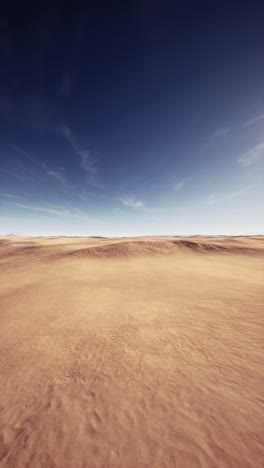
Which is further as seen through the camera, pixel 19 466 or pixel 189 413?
pixel 189 413

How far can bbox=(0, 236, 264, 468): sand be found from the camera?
8.41ft

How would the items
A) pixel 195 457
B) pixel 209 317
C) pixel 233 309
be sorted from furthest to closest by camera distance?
pixel 233 309, pixel 209 317, pixel 195 457

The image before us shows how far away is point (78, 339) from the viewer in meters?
5.27

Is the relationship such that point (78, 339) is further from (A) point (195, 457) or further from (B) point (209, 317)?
(B) point (209, 317)

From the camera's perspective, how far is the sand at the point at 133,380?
2.56 m

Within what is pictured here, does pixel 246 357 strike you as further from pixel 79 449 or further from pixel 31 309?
pixel 31 309

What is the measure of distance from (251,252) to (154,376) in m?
21.4

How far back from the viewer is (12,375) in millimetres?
4035

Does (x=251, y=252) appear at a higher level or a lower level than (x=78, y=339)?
higher

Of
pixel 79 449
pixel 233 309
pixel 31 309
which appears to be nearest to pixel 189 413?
pixel 79 449

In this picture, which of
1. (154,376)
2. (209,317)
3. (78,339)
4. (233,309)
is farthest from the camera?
(233,309)

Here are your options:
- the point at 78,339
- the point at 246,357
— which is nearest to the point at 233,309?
the point at 246,357

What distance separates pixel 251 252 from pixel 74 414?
23.0 meters

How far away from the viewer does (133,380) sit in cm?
372
